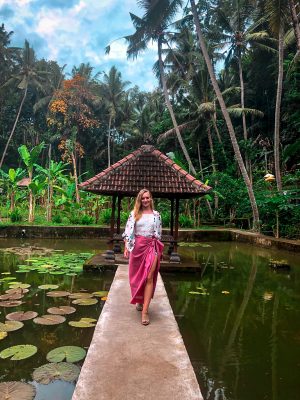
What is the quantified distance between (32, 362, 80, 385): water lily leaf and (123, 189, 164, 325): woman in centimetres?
94

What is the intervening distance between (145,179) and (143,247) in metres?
4.15

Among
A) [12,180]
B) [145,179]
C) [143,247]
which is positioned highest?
[12,180]

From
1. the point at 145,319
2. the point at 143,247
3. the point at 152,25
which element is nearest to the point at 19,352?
the point at 145,319

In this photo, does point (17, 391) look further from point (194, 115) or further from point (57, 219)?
point (194, 115)

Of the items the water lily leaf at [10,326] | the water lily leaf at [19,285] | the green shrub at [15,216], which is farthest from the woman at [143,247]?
the green shrub at [15,216]

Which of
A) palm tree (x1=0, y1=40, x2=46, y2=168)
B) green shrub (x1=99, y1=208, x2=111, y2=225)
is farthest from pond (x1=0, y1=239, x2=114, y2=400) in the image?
palm tree (x1=0, y1=40, x2=46, y2=168)

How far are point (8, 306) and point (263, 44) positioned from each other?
21.2 metres

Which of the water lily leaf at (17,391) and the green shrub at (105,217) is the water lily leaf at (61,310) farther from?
the green shrub at (105,217)

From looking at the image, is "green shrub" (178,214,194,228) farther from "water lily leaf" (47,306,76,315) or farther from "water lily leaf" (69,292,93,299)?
"water lily leaf" (47,306,76,315)

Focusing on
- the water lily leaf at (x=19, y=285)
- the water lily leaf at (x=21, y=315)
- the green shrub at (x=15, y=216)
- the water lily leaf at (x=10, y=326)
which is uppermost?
the green shrub at (x=15, y=216)

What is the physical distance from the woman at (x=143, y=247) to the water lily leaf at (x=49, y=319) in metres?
1.08

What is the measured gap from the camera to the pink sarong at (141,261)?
383cm

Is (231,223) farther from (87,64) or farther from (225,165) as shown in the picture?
(87,64)

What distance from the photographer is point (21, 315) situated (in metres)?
4.56
